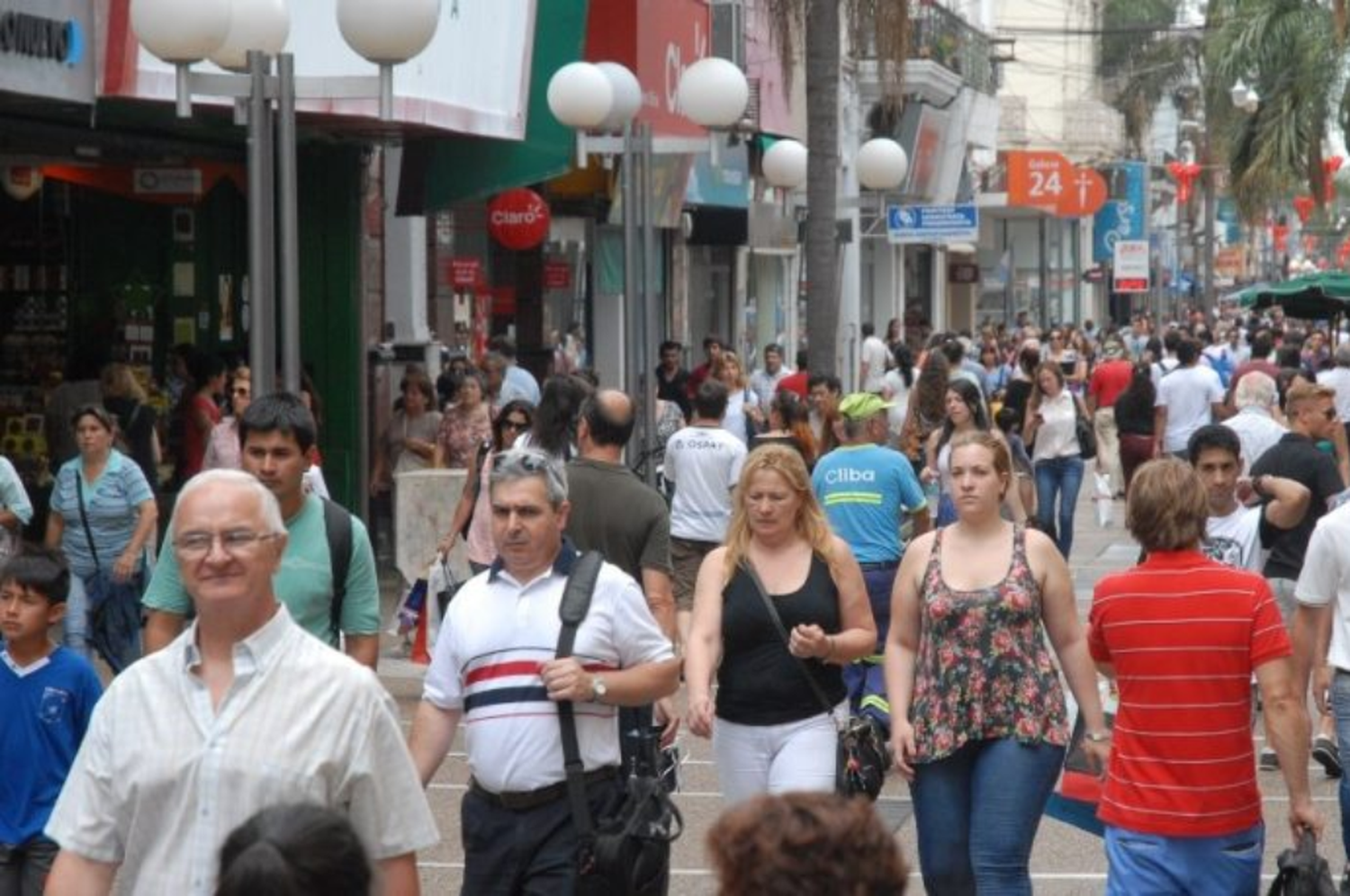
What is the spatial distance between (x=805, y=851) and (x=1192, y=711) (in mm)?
3446

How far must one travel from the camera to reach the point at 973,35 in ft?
149

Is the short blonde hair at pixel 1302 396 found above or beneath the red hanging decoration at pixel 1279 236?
beneath

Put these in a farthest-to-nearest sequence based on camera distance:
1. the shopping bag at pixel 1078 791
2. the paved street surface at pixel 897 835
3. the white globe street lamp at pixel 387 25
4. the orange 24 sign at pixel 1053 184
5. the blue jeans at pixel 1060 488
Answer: the orange 24 sign at pixel 1053 184 → the blue jeans at pixel 1060 488 → the white globe street lamp at pixel 387 25 → the paved street surface at pixel 897 835 → the shopping bag at pixel 1078 791

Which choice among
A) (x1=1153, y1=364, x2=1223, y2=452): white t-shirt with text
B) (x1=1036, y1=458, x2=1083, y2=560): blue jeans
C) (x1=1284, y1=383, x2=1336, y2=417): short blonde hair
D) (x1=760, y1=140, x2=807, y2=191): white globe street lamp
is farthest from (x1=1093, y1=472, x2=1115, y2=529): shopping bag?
(x1=1284, y1=383, x2=1336, y2=417): short blonde hair

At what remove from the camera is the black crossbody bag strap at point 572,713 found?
6227 mm

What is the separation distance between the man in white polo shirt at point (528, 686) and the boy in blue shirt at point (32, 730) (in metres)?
1.37

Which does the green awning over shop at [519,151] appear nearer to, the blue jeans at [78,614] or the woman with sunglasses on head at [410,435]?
the woman with sunglasses on head at [410,435]

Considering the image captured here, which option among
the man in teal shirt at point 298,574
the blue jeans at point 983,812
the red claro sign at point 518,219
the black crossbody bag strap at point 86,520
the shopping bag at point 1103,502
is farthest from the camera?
the shopping bag at point 1103,502

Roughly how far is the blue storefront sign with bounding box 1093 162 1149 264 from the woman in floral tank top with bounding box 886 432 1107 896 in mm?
51620

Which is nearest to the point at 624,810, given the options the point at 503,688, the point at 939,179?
the point at 503,688

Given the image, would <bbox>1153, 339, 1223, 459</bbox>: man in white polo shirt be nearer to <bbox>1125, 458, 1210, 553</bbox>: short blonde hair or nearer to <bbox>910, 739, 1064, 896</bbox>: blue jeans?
<bbox>910, 739, 1064, 896</bbox>: blue jeans

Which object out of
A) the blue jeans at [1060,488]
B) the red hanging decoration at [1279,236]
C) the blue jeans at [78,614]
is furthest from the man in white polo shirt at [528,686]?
the red hanging decoration at [1279,236]

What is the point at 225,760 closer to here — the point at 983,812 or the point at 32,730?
the point at 32,730

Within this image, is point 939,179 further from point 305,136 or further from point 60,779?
point 60,779
